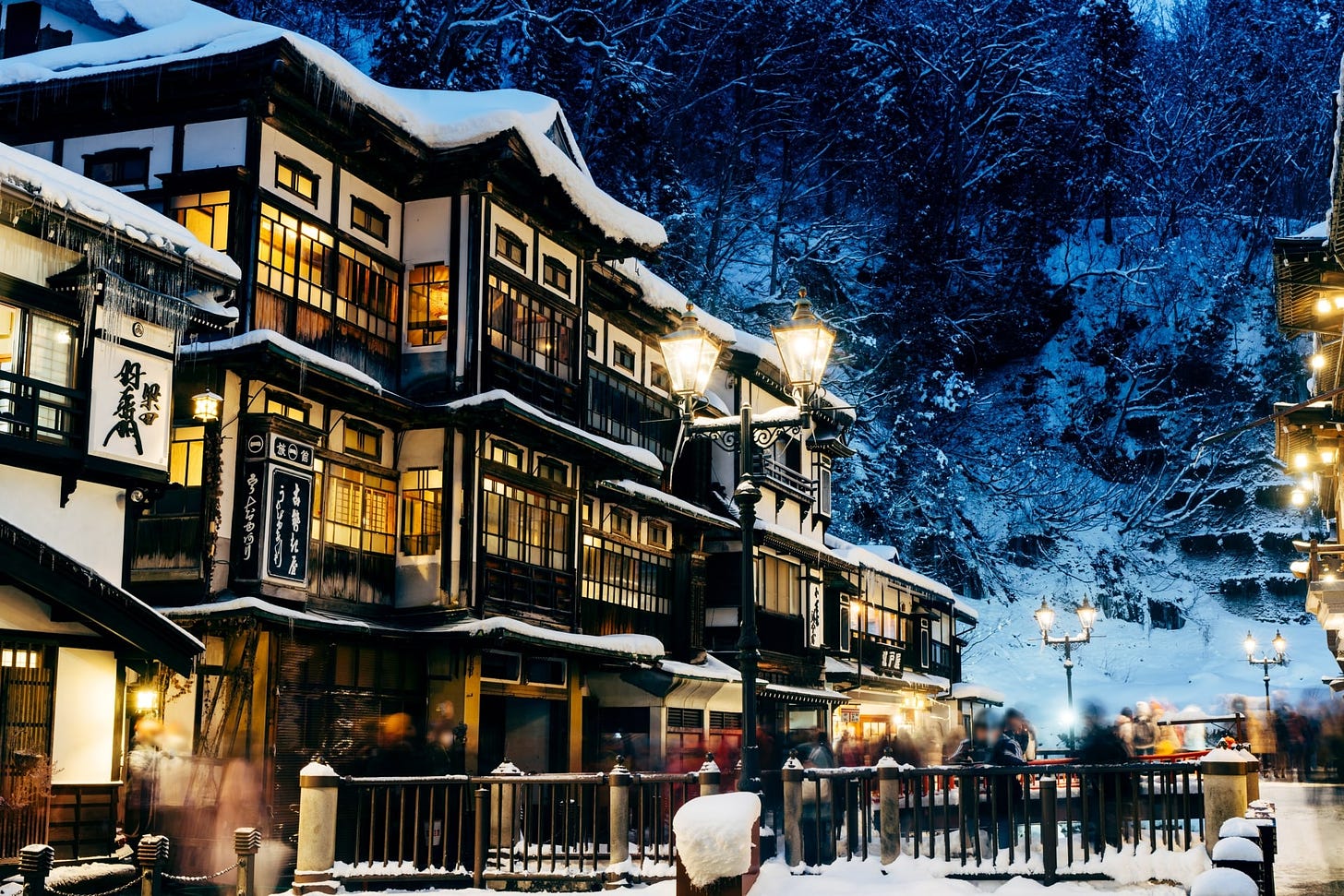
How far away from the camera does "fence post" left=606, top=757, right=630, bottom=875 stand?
14312 millimetres

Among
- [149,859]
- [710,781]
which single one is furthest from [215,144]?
[710,781]

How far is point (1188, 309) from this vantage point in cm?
7581

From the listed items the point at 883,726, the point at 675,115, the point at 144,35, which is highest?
the point at 675,115

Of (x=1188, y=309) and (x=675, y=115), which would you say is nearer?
(x=675, y=115)

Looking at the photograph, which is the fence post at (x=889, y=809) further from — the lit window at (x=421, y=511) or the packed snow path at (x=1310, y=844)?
the lit window at (x=421, y=511)

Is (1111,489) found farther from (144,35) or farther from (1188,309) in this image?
(144,35)

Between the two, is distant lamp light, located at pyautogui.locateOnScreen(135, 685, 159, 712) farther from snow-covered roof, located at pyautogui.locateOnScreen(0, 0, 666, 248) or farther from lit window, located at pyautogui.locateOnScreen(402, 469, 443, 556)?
snow-covered roof, located at pyautogui.locateOnScreen(0, 0, 666, 248)

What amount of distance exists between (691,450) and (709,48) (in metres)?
32.4

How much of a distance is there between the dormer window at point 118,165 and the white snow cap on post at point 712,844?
1575 centimetres

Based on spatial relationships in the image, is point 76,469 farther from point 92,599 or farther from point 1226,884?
point 1226,884

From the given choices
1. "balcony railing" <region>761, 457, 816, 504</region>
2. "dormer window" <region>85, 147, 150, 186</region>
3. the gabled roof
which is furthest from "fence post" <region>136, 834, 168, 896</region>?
"balcony railing" <region>761, 457, 816, 504</region>

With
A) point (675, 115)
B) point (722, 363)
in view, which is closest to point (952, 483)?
point (675, 115)

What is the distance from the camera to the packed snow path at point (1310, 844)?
15395mm

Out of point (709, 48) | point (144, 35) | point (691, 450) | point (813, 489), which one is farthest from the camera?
point (709, 48)
